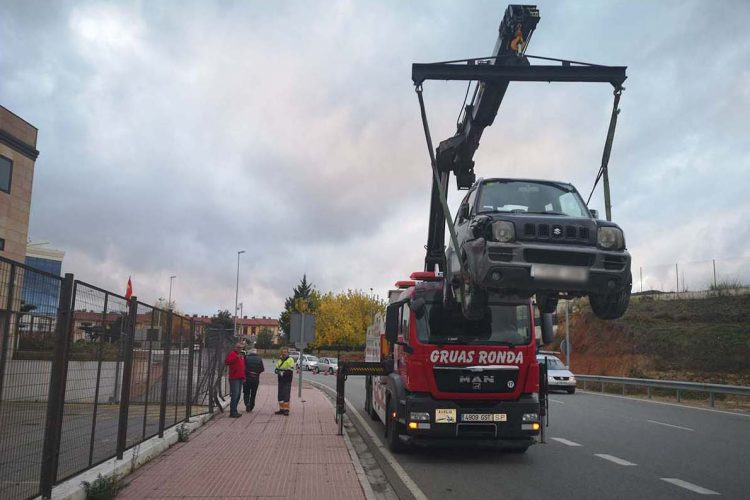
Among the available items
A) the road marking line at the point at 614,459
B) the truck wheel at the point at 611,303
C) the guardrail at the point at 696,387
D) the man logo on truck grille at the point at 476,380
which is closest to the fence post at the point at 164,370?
the man logo on truck grille at the point at 476,380

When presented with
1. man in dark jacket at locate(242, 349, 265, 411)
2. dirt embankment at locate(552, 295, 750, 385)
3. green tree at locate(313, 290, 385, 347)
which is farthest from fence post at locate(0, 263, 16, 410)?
green tree at locate(313, 290, 385, 347)

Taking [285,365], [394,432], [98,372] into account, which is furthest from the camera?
[285,365]

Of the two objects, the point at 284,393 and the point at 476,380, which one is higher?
the point at 476,380

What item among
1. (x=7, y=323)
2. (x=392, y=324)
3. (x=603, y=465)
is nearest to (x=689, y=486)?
(x=603, y=465)

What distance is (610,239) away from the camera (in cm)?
733

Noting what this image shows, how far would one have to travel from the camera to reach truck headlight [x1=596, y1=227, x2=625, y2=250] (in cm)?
732

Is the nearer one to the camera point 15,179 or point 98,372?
point 98,372

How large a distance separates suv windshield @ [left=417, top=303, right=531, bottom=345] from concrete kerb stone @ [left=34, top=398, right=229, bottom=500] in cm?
418

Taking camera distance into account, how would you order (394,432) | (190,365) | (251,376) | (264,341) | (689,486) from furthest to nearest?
(264,341) → (251,376) → (190,365) → (394,432) → (689,486)

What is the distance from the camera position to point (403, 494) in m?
7.45

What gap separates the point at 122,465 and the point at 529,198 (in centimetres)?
603

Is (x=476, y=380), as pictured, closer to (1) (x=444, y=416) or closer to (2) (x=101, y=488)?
(1) (x=444, y=416)

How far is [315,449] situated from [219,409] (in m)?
6.73

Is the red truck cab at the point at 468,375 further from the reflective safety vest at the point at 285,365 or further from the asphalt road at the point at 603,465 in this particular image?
the reflective safety vest at the point at 285,365
